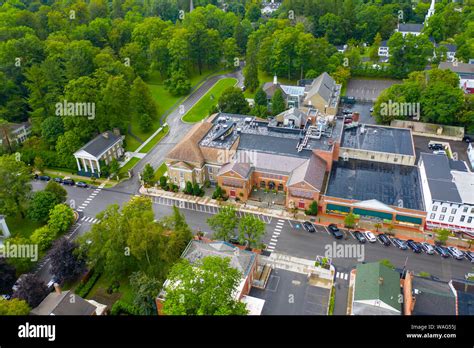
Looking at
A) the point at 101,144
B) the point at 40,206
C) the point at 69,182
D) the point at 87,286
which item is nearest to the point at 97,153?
the point at 101,144

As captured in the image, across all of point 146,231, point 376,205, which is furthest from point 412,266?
point 146,231

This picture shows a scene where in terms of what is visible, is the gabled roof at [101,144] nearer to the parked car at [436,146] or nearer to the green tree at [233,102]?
the green tree at [233,102]

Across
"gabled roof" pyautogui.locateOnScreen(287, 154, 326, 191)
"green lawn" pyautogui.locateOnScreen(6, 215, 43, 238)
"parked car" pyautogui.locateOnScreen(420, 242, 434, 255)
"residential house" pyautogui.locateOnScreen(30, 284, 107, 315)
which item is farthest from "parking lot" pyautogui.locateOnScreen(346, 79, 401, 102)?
"residential house" pyautogui.locateOnScreen(30, 284, 107, 315)

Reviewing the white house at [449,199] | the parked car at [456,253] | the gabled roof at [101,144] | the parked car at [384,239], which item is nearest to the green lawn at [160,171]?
the gabled roof at [101,144]

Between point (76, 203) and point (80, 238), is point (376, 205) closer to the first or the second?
point (80, 238)

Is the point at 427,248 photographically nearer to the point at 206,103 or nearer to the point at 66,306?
the point at 66,306
